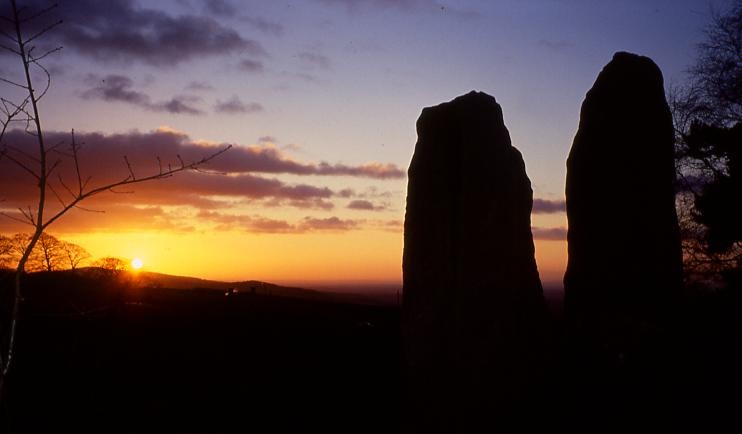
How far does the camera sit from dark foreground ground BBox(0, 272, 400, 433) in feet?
43.1

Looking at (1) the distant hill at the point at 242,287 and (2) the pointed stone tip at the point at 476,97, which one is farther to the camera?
(1) the distant hill at the point at 242,287

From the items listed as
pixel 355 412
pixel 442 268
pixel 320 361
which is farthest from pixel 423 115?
pixel 320 361

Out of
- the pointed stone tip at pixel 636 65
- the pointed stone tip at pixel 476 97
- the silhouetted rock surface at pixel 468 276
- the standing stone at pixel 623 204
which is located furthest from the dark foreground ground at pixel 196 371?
the pointed stone tip at pixel 636 65

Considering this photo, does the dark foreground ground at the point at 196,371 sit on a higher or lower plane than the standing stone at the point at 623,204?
lower

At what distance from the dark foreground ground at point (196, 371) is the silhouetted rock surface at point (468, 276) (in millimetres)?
2395

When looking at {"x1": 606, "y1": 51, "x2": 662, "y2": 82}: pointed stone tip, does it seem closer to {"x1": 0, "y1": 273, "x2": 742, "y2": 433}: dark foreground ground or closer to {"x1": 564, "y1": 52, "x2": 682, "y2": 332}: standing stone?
{"x1": 564, "y1": 52, "x2": 682, "y2": 332}: standing stone

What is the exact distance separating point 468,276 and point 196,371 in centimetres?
929

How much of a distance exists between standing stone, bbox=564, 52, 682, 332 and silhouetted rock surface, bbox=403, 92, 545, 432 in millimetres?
1117

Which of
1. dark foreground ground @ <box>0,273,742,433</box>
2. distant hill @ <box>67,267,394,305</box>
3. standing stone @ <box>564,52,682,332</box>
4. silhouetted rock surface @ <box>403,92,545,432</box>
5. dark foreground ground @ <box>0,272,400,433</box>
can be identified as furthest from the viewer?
distant hill @ <box>67,267,394,305</box>

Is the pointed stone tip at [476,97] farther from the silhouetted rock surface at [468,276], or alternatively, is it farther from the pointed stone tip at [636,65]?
the pointed stone tip at [636,65]

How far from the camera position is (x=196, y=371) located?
1675cm

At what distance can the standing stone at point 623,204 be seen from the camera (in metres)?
11.6

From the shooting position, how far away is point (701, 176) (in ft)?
71.5

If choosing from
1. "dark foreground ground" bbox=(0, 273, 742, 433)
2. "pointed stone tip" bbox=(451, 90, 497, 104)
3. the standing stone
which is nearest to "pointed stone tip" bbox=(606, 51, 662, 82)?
the standing stone
